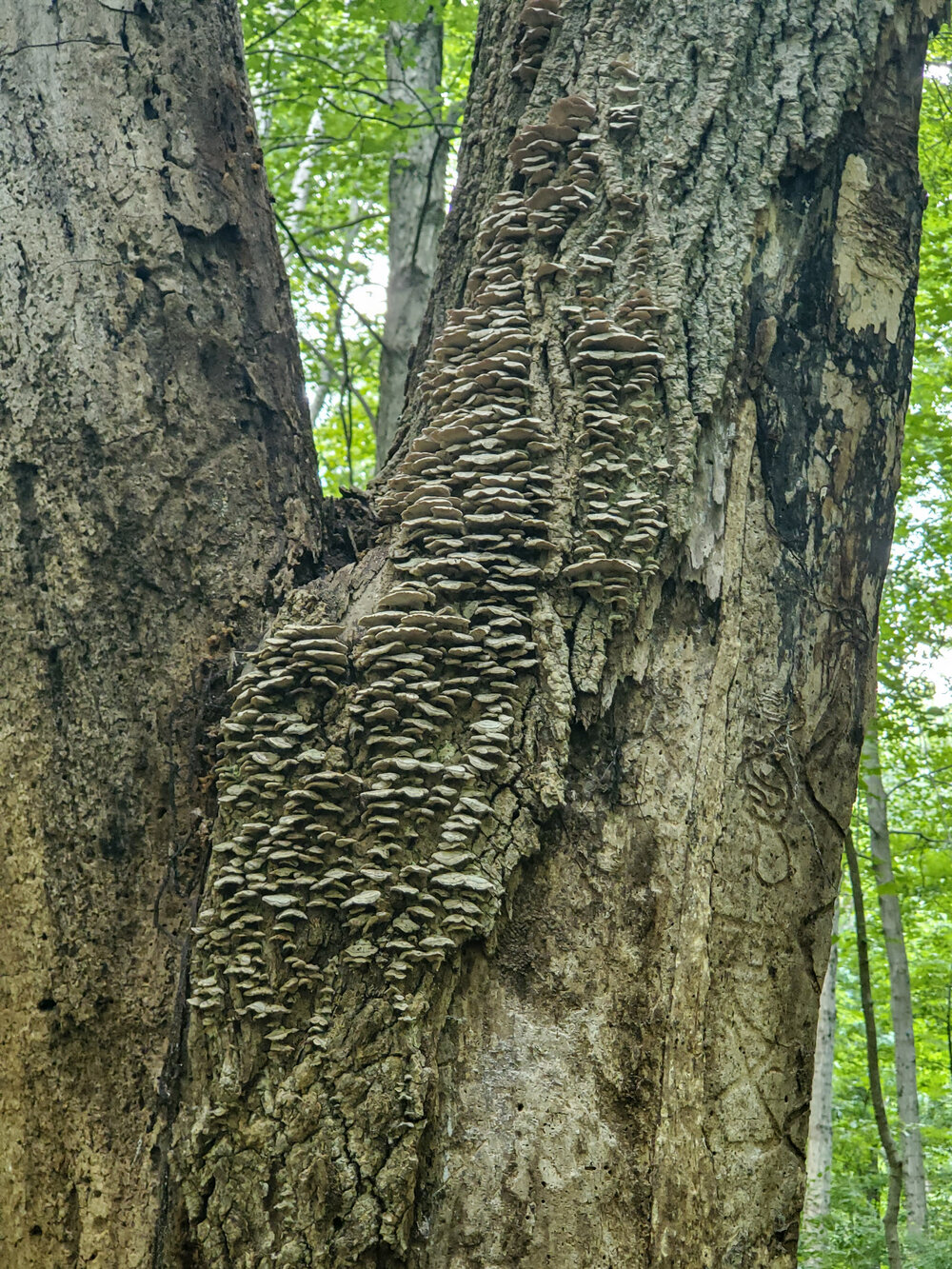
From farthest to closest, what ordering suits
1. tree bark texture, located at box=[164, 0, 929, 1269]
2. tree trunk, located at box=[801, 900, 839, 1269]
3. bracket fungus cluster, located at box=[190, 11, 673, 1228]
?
tree trunk, located at box=[801, 900, 839, 1269] < bracket fungus cluster, located at box=[190, 11, 673, 1228] < tree bark texture, located at box=[164, 0, 929, 1269]

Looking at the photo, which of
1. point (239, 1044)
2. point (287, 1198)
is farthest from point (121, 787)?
point (287, 1198)

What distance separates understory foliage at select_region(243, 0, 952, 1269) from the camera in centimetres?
722

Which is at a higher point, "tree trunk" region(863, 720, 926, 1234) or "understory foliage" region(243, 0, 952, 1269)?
"understory foliage" region(243, 0, 952, 1269)

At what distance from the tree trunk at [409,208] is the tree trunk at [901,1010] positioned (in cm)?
553

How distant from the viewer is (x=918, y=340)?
10.9 meters

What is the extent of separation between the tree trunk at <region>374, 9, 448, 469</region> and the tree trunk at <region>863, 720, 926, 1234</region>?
5.53 metres

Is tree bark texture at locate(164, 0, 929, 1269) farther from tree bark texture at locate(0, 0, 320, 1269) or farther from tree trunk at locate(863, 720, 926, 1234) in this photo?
tree trunk at locate(863, 720, 926, 1234)

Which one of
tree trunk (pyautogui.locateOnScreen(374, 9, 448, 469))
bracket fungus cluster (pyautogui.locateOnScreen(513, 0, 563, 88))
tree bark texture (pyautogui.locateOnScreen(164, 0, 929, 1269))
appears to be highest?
tree trunk (pyautogui.locateOnScreen(374, 9, 448, 469))

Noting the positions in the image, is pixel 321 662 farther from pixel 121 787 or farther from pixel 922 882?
pixel 922 882

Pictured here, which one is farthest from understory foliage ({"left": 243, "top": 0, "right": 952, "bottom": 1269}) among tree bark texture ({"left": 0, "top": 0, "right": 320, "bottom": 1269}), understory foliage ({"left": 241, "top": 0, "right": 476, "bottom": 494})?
tree bark texture ({"left": 0, "top": 0, "right": 320, "bottom": 1269})

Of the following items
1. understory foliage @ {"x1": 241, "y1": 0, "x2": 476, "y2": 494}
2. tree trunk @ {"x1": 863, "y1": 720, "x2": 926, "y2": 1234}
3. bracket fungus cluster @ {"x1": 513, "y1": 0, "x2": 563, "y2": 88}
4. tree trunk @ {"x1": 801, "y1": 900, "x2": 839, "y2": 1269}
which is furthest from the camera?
tree trunk @ {"x1": 801, "y1": 900, "x2": 839, "y2": 1269}

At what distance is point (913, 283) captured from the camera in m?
2.51

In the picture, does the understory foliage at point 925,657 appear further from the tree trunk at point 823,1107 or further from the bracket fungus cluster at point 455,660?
the bracket fungus cluster at point 455,660

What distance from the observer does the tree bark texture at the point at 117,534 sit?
2.08m
